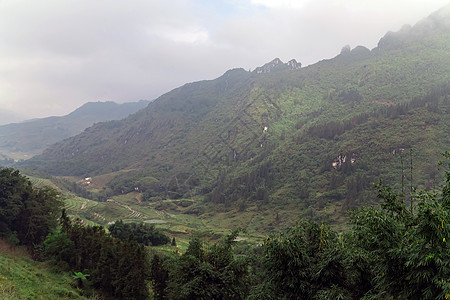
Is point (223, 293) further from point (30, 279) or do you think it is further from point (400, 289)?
point (30, 279)

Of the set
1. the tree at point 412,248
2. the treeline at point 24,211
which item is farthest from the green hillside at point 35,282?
the tree at point 412,248

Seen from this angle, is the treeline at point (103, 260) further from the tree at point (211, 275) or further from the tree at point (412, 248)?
the tree at point (412, 248)

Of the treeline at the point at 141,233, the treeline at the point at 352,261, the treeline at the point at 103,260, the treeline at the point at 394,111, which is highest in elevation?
the treeline at the point at 352,261

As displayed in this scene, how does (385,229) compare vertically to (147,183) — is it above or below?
above

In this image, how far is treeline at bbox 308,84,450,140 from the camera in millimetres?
140625

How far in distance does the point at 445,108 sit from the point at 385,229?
163 m

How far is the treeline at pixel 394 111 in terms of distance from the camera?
461ft

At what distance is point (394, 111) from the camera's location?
146 metres

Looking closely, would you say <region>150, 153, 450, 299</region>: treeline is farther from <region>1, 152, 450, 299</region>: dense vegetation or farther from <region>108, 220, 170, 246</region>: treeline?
<region>108, 220, 170, 246</region>: treeline

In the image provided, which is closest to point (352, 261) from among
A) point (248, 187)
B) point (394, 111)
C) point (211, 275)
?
point (211, 275)

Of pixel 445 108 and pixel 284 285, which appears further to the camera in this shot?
pixel 445 108

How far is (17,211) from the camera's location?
3578 centimetres

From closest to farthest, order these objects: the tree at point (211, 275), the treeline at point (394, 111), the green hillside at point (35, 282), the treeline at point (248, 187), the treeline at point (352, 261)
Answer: the treeline at point (352, 261), the tree at point (211, 275), the green hillside at point (35, 282), the treeline at point (394, 111), the treeline at point (248, 187)

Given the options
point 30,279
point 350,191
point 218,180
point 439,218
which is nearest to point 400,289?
point 439,218
